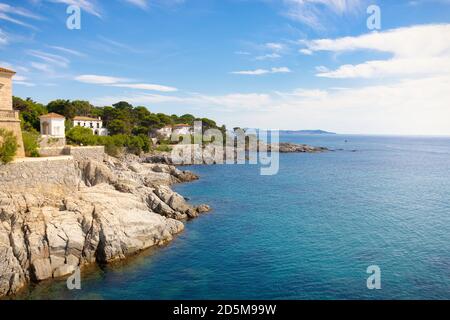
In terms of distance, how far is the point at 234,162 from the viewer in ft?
290

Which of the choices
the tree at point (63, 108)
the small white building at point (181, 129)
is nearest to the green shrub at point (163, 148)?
the tree at point (63, 108)

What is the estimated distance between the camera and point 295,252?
1068 inches

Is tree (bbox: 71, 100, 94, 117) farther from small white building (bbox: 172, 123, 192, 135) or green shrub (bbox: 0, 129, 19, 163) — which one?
green shrub (bbox: 0, 129, 19, 163)

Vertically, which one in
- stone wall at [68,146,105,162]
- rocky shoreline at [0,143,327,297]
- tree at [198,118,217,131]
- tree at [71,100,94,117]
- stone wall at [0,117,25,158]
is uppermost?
tree at [71,100,94,117]

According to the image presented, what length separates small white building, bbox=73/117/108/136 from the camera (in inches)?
2937

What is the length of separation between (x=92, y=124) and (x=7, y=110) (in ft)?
170

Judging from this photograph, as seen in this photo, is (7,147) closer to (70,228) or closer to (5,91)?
(5,91)

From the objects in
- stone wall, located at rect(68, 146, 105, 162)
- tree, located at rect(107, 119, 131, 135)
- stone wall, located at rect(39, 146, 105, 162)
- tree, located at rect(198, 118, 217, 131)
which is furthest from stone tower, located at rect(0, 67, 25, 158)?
tree, located at rect(198, 118, 217, 131)

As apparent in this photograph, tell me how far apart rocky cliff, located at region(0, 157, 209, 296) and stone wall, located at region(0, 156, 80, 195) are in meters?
0.08

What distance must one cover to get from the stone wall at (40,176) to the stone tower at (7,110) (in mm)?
3047

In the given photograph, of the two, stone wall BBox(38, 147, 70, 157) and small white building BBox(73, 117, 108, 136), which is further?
small white building BBox(73, 117, 108, 136)

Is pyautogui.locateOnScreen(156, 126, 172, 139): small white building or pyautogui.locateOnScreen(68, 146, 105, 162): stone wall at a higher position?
pyautogui.locateOnScreen(156, 126, 172, 139): small white building

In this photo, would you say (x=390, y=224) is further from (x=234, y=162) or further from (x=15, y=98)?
(x=15, y=98)

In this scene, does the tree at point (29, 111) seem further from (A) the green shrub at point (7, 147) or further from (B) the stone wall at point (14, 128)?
(A) the green shrub at point (7, 147)
